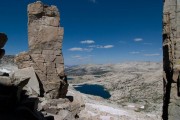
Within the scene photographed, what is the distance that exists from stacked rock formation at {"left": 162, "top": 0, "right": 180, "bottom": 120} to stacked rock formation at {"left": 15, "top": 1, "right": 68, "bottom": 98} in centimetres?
1885

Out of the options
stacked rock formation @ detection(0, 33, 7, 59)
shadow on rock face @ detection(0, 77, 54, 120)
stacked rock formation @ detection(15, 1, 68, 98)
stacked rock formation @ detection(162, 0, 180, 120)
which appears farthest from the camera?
stacked rock formation @ detection(15, 1, 68, 98)

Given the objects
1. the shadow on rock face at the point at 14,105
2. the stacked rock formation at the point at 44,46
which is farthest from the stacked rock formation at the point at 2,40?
the stacked rock formation at the point at 44,46

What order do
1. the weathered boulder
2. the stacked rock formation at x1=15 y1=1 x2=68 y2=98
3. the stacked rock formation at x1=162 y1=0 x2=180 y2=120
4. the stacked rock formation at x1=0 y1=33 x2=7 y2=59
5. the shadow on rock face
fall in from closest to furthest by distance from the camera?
the stacked rock formation at x1=162 y1=0 x2=180 y2=120 < the shadow on rock face < the stacked rock formation at x1=0 y1=33 x2=7 y2=59 < the weathered boulder < the stacked rock formation at x1=15 y1=1 x2=68 y2=98

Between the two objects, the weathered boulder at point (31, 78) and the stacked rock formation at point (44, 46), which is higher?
the stacked rock formation at point (44, 46)

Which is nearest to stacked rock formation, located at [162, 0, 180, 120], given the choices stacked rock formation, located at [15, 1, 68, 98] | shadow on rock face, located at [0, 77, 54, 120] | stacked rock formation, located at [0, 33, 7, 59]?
shadow on rock face, located at [0, 77, 54, 120]

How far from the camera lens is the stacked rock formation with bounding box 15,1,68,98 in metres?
32.4

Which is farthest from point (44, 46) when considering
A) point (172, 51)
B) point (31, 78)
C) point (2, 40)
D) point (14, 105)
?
point (172, 51)

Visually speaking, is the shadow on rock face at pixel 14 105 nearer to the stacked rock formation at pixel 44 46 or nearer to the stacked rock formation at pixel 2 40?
the stacked rock formation at pixel 2 40

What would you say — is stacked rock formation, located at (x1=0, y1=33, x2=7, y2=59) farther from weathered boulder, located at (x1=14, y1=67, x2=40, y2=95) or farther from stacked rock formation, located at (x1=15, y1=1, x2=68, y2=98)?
stacked rock formation, located at (x1=15, y1=1, x2=68, y2=98)

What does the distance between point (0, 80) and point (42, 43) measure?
14680 mm

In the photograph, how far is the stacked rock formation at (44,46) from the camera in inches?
1276

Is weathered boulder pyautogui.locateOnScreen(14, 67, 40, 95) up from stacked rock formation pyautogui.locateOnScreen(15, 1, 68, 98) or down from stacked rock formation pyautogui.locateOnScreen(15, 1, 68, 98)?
down

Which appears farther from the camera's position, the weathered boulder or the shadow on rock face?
the weathered boulder

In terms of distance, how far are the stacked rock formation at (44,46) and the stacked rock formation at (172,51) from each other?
18.8 m
